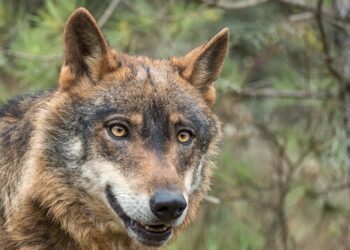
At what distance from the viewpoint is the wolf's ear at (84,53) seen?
5.52 meters

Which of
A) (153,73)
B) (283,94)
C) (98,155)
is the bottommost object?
(283,94)

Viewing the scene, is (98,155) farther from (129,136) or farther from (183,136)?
(183,136)

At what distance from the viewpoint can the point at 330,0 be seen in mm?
9352

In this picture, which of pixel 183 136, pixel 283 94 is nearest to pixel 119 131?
pixel 183 136

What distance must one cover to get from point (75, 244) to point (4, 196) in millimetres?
610

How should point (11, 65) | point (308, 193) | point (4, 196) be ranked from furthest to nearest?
1. point (308, 193)
2. point (11, 65)
3. point (4, 196)

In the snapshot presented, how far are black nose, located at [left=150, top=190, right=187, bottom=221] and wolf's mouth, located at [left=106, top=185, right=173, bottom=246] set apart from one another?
211 millimetres

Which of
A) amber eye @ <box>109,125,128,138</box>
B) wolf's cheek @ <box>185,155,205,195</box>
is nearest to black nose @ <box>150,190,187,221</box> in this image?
wolf's cheek @ <box>185,155,205,195</box>

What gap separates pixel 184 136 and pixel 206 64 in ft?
2.80

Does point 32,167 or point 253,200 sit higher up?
point 32,167

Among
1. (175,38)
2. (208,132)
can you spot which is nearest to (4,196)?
(208,132)

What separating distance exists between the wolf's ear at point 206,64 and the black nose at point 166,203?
4.38 ft

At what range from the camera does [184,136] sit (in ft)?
18.2

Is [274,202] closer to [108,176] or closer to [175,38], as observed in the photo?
[175,38]
